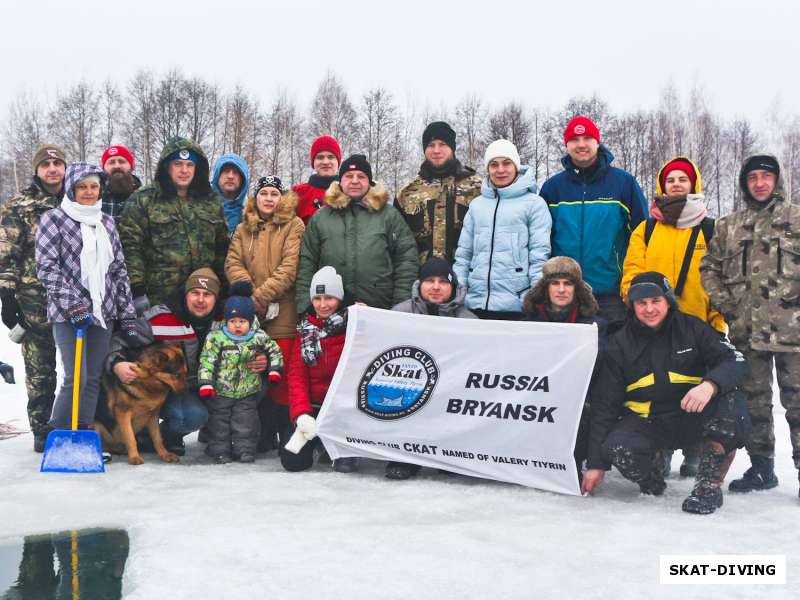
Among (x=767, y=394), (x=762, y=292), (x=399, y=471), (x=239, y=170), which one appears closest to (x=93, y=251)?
(x=239, y=170)

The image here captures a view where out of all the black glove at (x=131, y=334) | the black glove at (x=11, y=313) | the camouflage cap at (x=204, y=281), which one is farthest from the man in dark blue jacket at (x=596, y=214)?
the black glove at (x=11, y=313)

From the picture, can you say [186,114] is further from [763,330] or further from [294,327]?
[763,330]

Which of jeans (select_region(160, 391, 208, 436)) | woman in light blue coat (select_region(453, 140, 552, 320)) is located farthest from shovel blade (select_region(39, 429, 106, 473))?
woman in light blue coat (select_region(453, 140, 552, 320))

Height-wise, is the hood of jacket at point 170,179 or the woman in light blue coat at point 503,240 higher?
the hood of jacket at point 170,179

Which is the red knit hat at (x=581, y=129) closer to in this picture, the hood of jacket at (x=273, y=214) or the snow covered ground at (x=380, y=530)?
the hood of jacket at (x=273, y=214)

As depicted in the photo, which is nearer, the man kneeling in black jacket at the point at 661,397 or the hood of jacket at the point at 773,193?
the man kneeling in black jacket at the point at 661,397

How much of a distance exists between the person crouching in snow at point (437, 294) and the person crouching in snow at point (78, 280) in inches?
79.1

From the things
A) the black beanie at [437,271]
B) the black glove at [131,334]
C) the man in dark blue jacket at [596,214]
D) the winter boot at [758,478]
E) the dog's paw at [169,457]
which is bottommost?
the dog's paw at [169,457]

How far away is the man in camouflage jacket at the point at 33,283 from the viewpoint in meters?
4.96

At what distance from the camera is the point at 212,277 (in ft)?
16.7

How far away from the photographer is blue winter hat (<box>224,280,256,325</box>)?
488 centimetres

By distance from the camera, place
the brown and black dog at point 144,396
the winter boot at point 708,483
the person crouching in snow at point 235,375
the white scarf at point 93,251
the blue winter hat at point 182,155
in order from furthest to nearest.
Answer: the blue winter hat at point 182,155, the person crouching in snow at point 235,375, the brown and black dog at point 144,396, the white scarf at point 93,251, the winter boot at point 708,483

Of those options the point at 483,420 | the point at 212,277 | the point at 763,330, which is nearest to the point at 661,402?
the point at 763,330

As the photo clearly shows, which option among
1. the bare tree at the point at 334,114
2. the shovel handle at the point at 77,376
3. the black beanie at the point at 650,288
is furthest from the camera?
the bare tree at the point at 334,114
